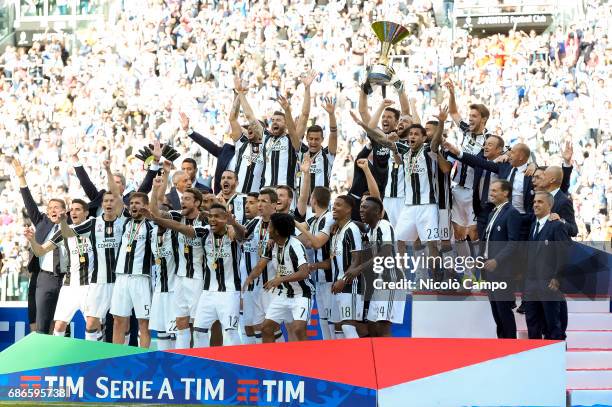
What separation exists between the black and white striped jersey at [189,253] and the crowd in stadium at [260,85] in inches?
247

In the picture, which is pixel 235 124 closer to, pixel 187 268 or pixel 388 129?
pixel 388 129

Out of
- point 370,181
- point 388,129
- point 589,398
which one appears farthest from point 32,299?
point 589,398

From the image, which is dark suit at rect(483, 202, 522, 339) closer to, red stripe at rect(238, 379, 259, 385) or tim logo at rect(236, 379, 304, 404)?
tim logo at rect(236, 379, 304, 404)

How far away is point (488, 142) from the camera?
1225cm

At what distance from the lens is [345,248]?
1155 cm

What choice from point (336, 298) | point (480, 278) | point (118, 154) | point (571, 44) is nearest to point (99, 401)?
point (336, 298)

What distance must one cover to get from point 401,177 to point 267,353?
2.85 meters

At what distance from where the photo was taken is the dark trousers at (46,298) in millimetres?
13203

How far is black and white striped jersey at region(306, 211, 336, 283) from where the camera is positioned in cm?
1174

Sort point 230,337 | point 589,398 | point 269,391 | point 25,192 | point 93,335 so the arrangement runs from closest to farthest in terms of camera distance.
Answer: point 269,391 < point 589,398 < point 230,337 < point 93,335 < point 25,192

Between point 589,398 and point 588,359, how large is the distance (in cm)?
73

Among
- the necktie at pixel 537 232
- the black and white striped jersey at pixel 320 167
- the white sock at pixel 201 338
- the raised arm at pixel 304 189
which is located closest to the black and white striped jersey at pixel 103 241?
the white sock at pixel 201 338

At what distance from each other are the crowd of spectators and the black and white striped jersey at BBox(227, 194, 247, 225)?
537cm

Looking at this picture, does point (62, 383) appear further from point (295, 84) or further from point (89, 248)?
point (295, 84)
